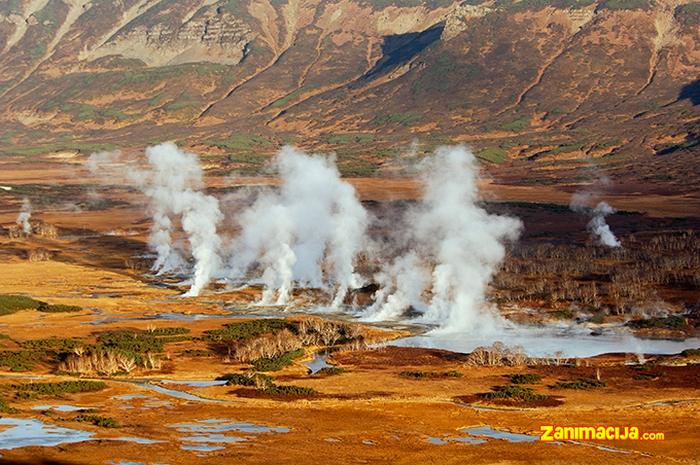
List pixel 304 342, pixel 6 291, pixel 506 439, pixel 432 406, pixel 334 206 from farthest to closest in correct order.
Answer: pixel 334 206, pixel 6 291, pixel 304 342, pixel 432 406, pixel 506 439

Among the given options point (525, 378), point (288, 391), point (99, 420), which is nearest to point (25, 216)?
point (288, 391)

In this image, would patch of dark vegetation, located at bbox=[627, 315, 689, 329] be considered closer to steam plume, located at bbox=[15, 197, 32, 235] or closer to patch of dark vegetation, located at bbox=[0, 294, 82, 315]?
patch of dark vegetation, located at bbox=[0, 294, 82, 315]

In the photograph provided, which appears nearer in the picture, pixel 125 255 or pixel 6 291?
pixel 6 291

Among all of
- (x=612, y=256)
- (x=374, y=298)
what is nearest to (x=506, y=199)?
(x=612, y=256)

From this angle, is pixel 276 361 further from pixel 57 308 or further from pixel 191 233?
pixel 191 233

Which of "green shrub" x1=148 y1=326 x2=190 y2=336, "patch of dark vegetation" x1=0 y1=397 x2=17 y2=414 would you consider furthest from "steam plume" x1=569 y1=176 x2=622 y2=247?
"patch of dark vegetation" x1=0 y1=397 x2=17 y2=414

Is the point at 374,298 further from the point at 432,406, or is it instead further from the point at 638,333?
the point at 432,406
